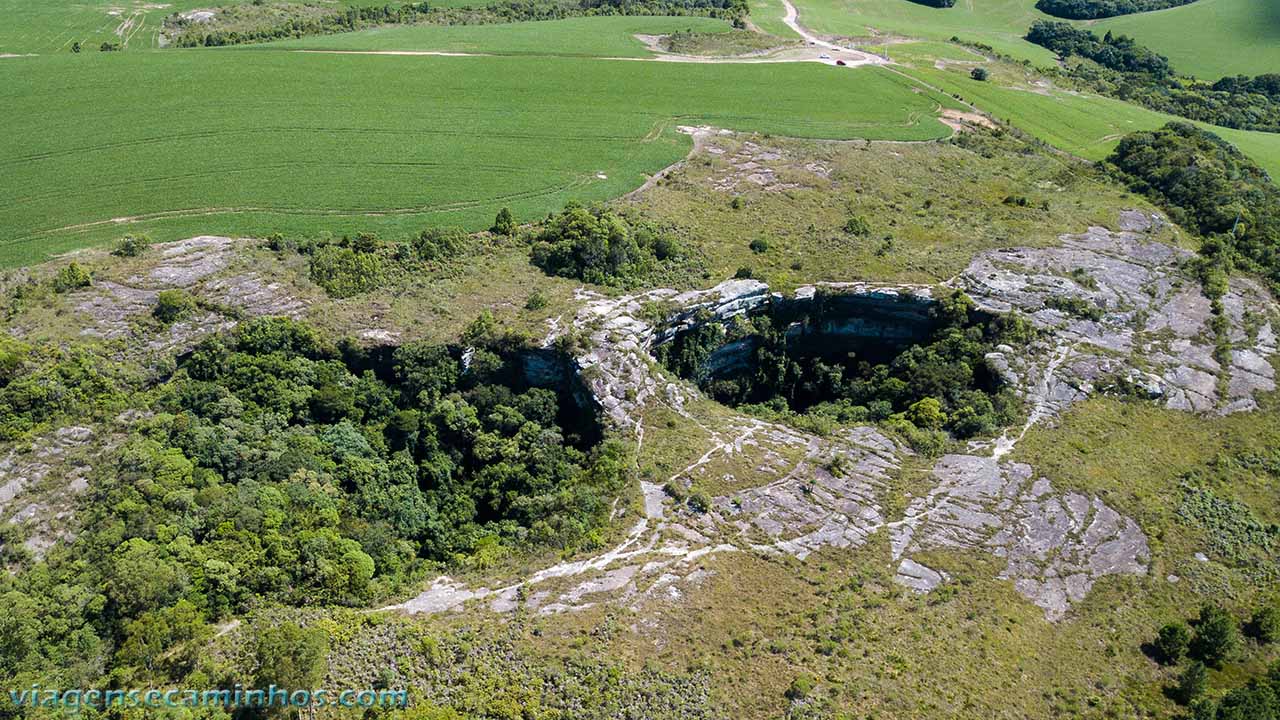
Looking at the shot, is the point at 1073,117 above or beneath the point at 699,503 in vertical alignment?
above

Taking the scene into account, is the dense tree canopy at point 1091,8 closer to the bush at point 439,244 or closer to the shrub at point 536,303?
the bush at point 439,244

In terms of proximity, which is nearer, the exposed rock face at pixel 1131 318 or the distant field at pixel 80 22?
the exposed rock face at pixel 1131 318

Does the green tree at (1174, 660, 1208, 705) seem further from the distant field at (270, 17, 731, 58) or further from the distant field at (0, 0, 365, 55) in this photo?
the distant field at (0, 0, 365, 55)

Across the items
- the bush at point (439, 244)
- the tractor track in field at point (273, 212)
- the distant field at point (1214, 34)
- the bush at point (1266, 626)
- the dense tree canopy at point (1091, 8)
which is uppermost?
the dense tree canopy at point (1091, 8)

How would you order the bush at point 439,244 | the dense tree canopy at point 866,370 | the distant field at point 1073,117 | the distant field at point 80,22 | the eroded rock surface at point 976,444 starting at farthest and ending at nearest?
the distant field at point 1073,117 → the distant field at point 80,22 → the bush at point 439,244 → the dense tree canopy at point 866,370 → the eroded rock surface at point 976,444

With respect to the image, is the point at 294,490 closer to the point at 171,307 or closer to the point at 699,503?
the point at 171,307

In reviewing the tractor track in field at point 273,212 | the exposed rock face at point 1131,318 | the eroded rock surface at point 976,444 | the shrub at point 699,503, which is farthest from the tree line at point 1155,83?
the shrub at point 699,503

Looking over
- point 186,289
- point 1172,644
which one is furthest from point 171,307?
point 1172,644

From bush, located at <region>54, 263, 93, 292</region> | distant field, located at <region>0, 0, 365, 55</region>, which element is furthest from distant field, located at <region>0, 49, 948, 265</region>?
distant field, located at <region>0, 0, 365, 55</region>
